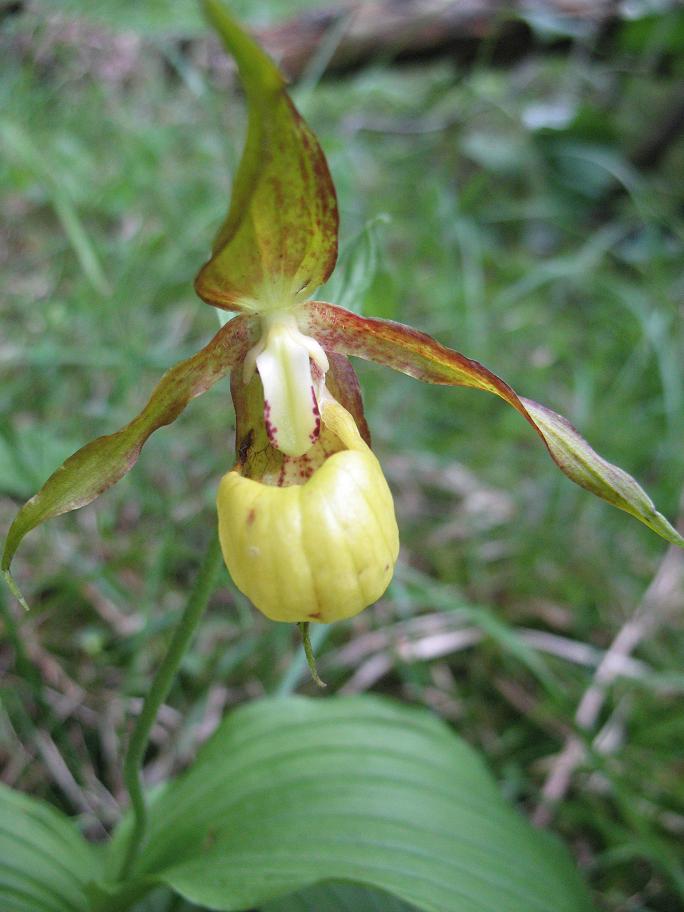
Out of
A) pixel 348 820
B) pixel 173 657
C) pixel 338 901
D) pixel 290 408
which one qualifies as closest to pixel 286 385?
pixel 290 408

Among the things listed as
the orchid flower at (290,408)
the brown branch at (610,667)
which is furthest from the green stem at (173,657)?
the brown branch at (610,667)

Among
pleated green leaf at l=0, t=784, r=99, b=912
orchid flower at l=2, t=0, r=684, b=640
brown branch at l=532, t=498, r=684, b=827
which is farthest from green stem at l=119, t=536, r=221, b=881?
brown branch at l=532, t=498, r=684, b=827

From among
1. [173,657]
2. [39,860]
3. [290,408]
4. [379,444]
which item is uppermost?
[290,408]

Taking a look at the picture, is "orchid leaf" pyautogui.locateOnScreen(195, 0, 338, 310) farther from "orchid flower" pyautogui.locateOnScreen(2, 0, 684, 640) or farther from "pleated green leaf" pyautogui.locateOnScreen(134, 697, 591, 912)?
"pleated green leaf" pyautogui.locateOnScreen(134, 697, 591, 912)

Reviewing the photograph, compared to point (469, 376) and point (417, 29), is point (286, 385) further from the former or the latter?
point (417, 29)

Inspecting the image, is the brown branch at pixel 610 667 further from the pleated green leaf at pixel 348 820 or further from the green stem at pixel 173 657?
the green stem at pixel 173 657

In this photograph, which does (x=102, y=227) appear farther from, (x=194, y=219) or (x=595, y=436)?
(x=595, y=436)

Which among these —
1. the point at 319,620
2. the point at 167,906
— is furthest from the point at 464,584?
the point at 319,620
